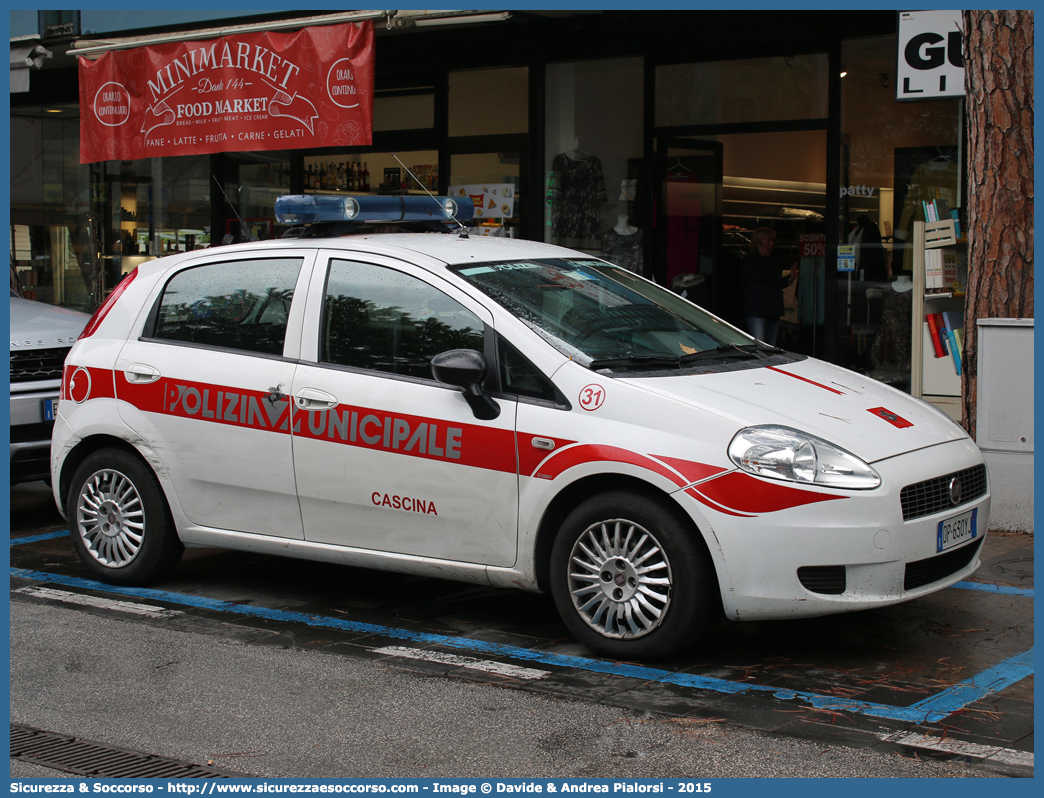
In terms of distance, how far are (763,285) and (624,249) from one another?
1541mm

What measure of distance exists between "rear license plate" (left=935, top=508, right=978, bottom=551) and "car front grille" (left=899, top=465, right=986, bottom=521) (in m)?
0.05

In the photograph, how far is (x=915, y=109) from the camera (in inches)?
418

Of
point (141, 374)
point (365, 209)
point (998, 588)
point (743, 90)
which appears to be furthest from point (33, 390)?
point (743, 90)

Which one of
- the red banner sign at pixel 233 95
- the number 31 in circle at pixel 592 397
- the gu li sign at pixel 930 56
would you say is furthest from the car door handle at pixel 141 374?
the gu li sign at pixel 930 56

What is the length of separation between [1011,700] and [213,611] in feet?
11.9

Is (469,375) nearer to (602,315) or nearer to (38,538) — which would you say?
(602,315)

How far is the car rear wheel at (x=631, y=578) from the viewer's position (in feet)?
15.7

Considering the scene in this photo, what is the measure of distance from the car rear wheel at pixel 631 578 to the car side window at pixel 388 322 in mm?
976

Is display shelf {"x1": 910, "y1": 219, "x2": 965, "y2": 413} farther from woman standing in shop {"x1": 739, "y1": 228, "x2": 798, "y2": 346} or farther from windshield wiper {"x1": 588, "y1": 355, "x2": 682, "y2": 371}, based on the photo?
windshield wiper {"x1": 588, "y1": 355, "x2": 682, "y2": 371}

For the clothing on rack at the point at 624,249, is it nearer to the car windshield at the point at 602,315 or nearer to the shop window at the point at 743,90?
the shop window at the point at 743,90

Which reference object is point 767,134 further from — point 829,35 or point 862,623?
point 862,623

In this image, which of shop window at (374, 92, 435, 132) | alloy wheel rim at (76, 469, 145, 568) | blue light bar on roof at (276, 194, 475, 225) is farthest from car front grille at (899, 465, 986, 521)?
shop window at (374, 92, 435, 132)

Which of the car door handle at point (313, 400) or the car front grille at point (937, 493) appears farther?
the car door handle at point (313, 400)

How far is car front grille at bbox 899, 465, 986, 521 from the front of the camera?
474 cm
